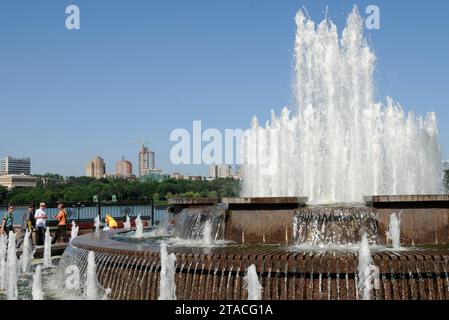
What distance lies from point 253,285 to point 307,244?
2.84 meters

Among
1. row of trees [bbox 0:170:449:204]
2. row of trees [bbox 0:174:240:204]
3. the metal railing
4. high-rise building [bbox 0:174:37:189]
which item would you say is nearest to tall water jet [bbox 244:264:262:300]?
the metal railing

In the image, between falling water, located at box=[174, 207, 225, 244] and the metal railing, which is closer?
falling water, located at box=[174, 207, 225, 244]

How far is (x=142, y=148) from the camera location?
11219cm

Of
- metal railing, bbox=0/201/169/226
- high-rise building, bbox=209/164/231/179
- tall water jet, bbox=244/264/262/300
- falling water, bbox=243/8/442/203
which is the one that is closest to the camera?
tall water jet, bbox=244/264/262/300

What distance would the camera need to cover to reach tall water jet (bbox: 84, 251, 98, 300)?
367 inches

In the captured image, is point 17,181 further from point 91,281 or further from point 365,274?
point 365,274

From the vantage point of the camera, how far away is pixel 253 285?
24.8ft

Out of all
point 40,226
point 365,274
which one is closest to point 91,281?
point 365,274

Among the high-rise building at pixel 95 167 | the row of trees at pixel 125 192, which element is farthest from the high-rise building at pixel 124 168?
the row of trees at pixel 125 192

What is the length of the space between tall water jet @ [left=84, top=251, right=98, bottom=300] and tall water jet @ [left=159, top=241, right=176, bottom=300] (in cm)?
157

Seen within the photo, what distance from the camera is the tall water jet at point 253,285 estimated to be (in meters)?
7.55

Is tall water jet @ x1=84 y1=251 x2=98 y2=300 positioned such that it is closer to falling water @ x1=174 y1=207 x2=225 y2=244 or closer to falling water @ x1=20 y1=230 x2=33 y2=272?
falling water @ x1=174 y1=207 x2=225 y2=244

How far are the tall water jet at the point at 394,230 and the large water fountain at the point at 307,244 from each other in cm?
2
